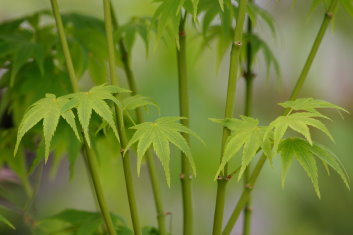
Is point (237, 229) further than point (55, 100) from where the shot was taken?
Yes

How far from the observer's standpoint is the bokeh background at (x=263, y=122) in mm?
1989

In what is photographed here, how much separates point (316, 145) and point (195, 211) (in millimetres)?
1484

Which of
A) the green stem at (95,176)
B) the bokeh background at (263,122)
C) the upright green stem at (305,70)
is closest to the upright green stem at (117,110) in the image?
the green stem at (95,176)

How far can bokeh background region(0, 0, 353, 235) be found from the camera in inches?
78.3

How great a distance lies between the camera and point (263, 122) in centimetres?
224

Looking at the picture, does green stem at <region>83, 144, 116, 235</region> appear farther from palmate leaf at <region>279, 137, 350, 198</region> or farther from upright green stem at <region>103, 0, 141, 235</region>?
palmate leaf at <region>279, 137, 350, 198</region>

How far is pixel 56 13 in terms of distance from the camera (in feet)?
2.35

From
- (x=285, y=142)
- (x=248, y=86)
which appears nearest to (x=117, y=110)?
(x=285, y=142)

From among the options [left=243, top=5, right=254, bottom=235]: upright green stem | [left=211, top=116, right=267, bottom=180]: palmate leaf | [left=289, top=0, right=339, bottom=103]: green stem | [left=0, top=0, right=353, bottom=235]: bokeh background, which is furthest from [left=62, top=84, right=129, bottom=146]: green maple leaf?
[left=0, top=0, right=353, bottom=235]: bokeh background

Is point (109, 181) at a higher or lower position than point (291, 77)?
lower

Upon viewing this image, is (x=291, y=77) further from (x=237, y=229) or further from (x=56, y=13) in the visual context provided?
(x=56, y=13)

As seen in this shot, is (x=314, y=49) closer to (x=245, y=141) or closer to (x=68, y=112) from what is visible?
(x=245, y=141)

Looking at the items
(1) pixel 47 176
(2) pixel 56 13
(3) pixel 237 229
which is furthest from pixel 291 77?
(2) pixel 56 13

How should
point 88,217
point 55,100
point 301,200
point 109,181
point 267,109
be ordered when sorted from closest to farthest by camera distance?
point 55,100
point 88,217
point 109,181
point 301,200
point 267,109
